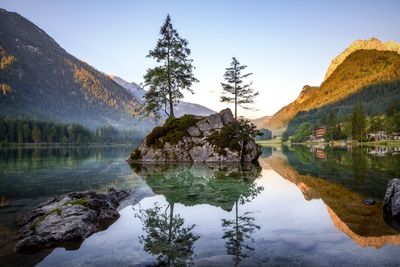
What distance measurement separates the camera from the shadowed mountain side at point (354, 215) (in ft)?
39.7

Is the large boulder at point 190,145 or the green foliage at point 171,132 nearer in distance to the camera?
the large boulder at point 190,145

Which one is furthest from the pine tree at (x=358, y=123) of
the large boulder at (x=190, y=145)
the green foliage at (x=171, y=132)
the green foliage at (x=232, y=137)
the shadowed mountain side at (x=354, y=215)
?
the shadowed mountain side at (x=354, y=215)

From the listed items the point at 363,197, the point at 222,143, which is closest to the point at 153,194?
the point at 363,197

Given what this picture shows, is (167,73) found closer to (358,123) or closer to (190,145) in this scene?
(190,145)

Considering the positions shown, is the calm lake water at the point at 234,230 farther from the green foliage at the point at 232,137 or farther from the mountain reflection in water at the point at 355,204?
the green foliage at the point at 232,137

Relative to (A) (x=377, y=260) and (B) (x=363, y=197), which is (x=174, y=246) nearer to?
(A) (x=377, y=260)

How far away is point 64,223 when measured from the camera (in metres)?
13.4

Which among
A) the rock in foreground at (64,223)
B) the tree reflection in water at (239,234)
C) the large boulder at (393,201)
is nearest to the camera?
the tree reflection in water at (239,234)

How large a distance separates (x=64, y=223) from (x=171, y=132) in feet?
129

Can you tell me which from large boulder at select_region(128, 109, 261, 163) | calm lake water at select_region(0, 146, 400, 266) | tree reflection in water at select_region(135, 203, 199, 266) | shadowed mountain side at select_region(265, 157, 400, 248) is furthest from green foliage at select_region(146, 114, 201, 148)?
tree reflection in water at select_region(135, 203, 199, 266)

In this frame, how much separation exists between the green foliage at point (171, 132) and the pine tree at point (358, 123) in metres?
109

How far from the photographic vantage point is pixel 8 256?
1073 cm

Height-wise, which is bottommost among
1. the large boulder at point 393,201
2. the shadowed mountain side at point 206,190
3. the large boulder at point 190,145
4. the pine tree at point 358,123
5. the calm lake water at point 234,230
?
the calm lake water at point 234,230

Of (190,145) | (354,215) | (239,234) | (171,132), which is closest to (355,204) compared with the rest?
(354,215)
